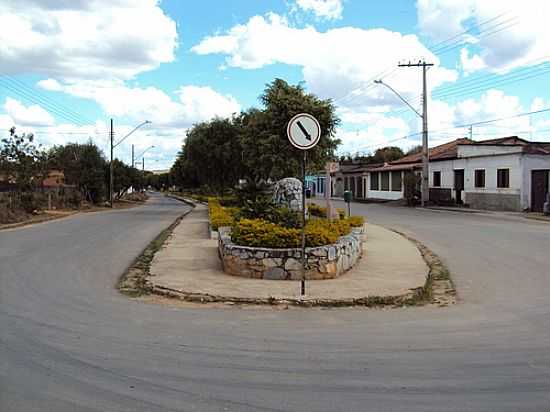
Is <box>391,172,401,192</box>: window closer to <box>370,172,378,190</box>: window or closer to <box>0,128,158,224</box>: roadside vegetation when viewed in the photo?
<box>370,172,378,190</box>: window

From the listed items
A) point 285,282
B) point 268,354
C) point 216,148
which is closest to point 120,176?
point 216,148

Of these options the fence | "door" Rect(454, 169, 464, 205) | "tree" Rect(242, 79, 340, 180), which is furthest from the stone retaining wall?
"door" Rect(454, 169, 464, 205)

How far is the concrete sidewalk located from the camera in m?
9.50

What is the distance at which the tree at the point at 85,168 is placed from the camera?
168 ft

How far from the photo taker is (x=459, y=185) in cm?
4456

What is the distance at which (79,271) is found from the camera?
40.4 ft

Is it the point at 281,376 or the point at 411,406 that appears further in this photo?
the point at 281,376

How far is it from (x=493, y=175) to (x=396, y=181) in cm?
1928

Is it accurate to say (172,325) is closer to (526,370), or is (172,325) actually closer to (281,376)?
(281,376)

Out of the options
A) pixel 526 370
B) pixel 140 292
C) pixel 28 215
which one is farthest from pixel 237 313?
pixel 28 215

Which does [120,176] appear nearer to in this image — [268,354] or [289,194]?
[289,194]

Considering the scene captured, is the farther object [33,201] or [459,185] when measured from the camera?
[459,185]

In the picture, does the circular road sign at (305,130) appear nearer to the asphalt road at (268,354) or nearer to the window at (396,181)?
the asphalt road at (268,354)

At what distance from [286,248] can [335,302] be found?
87.4 inches
